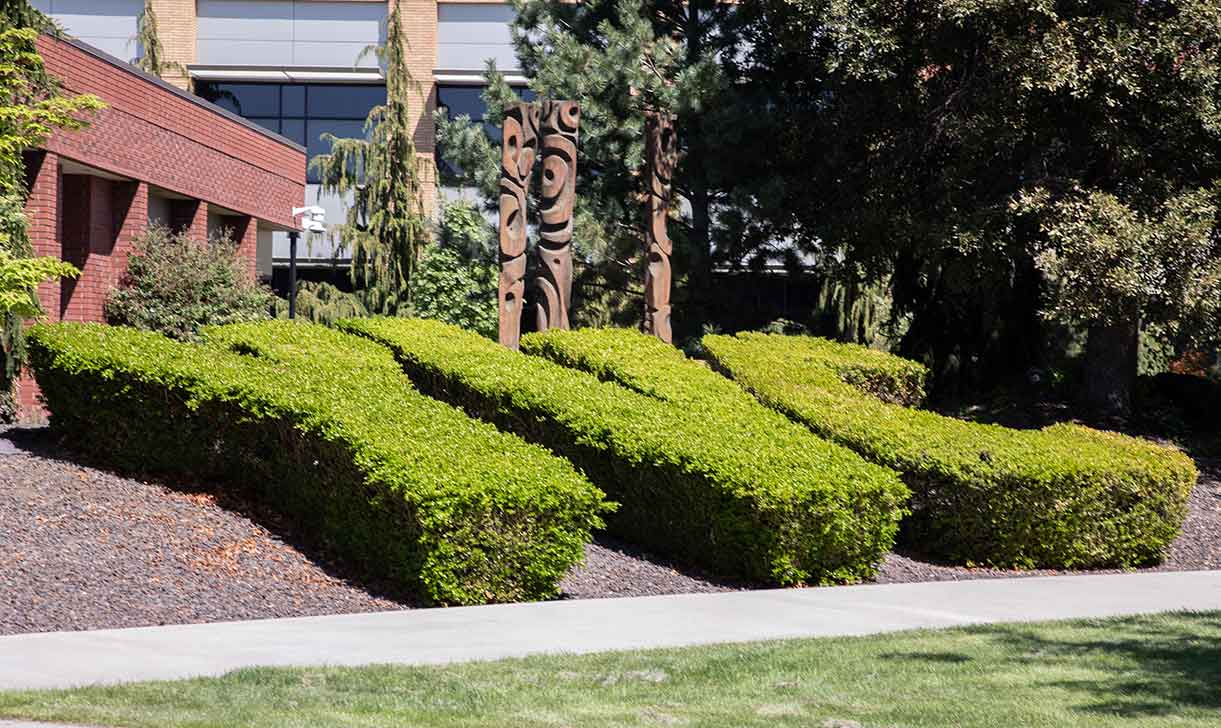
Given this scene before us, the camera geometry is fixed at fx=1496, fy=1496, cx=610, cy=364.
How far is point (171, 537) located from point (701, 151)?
13.2 metres

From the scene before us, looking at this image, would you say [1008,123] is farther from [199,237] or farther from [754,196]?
[199,237]

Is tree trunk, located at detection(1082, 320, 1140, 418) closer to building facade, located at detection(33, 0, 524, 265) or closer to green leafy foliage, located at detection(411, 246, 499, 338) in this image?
green leafy foliage, located at detection(411, 246, 499, 338)

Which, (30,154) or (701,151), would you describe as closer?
(30,154)

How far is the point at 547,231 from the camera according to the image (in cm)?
1605

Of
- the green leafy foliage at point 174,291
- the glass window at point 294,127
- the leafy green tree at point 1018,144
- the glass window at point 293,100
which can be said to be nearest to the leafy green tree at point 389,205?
the glass window at point 294,127

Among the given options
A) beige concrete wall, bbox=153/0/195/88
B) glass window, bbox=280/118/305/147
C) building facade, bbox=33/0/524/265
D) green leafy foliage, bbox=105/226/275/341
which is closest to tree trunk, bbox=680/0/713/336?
green leafy foliage, bbox=105/226/275/341

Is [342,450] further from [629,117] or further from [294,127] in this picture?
[294,127]

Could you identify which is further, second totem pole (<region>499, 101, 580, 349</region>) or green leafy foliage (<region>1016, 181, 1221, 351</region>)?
green leafy foliage (<region>1016, 181, 1221, 351</region>)

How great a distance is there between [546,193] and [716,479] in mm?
6607

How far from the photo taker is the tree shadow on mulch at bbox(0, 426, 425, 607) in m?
9.52

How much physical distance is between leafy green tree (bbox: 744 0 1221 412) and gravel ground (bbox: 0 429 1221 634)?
6690 millimetres

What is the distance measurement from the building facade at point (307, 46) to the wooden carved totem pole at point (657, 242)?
60.4ft

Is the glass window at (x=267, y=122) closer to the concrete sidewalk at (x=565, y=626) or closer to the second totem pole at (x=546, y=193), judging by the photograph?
the second totem pole at (x=546, y=193)

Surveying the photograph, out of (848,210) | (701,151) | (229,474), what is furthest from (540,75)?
(229,474)
